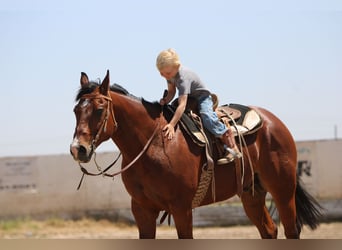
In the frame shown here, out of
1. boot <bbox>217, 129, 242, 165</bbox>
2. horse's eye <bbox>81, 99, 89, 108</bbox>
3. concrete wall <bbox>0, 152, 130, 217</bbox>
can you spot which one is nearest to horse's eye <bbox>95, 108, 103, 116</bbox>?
→ horse's eye <bbox>81, 99, 89, 108</bbox>

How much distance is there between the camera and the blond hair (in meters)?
5.86

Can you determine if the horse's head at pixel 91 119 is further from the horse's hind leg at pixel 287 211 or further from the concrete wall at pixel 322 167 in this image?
the concrete wall at pixel 322 167

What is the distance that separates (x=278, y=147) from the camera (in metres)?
6.96

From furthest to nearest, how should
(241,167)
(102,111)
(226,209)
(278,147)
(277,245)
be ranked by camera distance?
(226,209) → (278,147) → (241,167) → (102,111) → (277,245)

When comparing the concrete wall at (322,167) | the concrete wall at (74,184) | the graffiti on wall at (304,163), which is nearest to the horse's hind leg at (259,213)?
the concrete wall at (74,184)

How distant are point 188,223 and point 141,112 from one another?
1.17 m

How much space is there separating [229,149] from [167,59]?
1116 mm

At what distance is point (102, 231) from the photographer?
48.4 ft

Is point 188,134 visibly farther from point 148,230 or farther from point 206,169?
point 148,230

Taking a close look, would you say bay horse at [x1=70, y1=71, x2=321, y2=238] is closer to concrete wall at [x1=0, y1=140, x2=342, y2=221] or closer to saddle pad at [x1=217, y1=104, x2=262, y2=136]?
saddle pad at [x1=217, y1=104, x2=262, y2=136]

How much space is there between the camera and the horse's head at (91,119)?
5.36m

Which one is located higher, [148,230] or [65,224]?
[148,230]

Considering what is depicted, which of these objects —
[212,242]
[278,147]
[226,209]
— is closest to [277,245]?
[212,242]

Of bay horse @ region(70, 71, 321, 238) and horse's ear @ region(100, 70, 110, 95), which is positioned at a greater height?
horse's ear @ region(100, 70, 110, 95)
